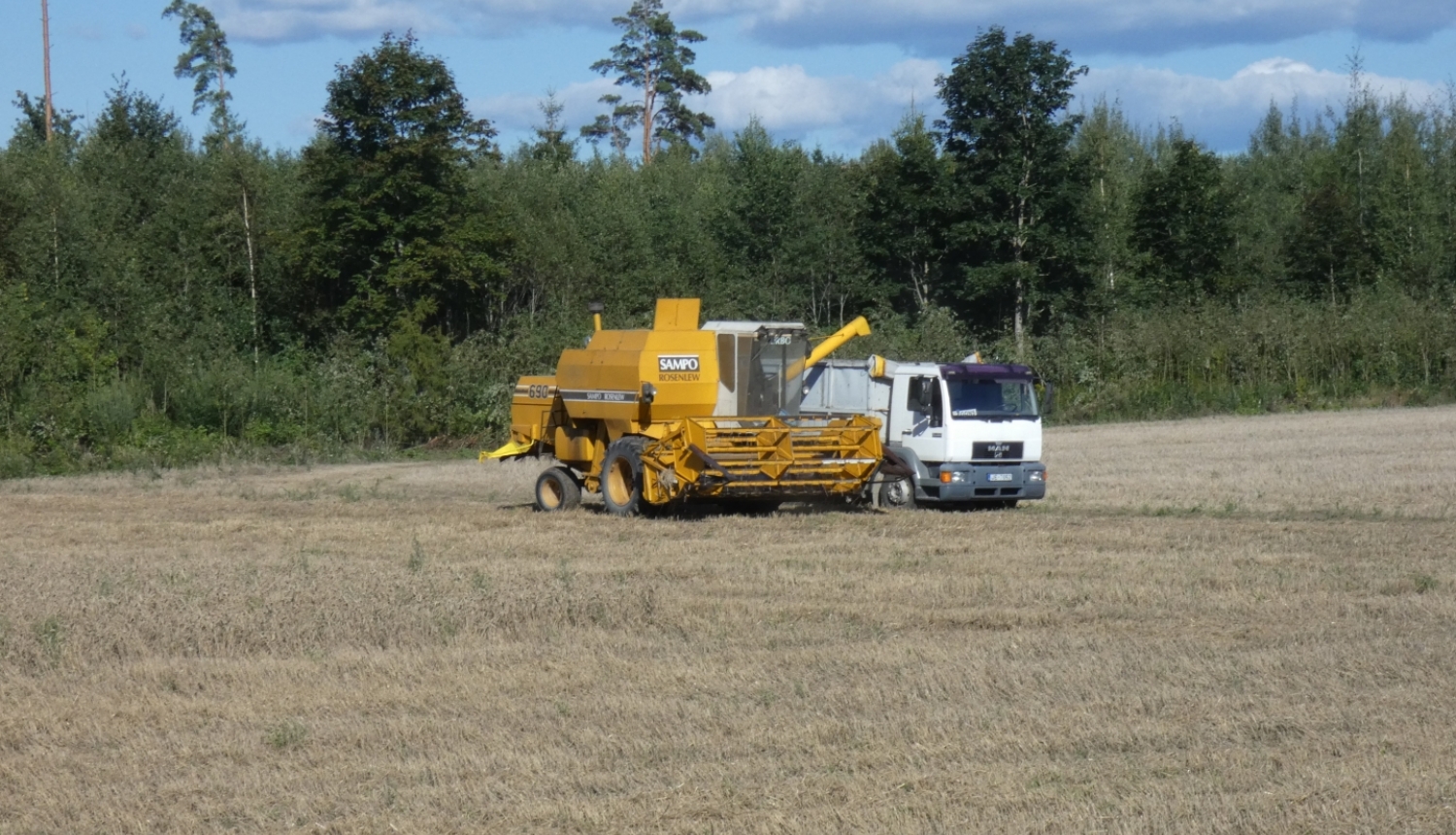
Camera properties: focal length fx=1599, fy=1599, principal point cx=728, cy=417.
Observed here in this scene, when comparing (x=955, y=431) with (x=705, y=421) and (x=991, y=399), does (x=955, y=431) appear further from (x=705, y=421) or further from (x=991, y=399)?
(x=705, y=421)

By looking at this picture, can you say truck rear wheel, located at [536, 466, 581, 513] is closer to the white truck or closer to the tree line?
the white truck

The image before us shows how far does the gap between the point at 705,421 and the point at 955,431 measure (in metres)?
3.63

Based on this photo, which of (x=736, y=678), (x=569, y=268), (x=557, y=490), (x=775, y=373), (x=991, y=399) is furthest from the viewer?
(x=569, y=268)

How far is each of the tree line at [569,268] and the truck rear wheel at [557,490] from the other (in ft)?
46.0

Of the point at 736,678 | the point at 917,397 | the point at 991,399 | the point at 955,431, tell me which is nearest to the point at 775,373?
the point at 917,397

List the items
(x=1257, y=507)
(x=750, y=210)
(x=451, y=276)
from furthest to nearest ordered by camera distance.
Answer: (x=750, y=210)
(x=451, y=276)
(x=1257, y=507)

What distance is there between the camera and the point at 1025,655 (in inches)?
434

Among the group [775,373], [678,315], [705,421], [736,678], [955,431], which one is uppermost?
[678,315]

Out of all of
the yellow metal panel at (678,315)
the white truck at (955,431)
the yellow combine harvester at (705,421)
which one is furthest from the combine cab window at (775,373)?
the yellow metal panel at (678,315)

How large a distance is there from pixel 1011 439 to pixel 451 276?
27297mm

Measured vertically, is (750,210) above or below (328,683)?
above

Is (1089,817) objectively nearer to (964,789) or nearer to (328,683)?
(964,789)

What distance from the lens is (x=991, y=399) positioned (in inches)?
880

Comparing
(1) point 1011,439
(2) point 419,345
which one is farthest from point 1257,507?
(2) point 419,345
